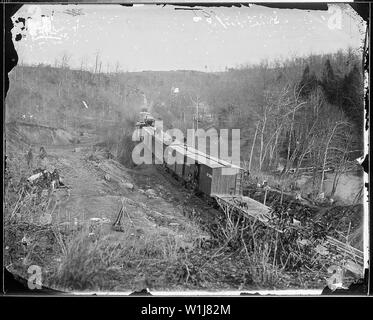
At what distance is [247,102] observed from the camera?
331cm

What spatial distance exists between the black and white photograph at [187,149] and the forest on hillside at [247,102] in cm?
1

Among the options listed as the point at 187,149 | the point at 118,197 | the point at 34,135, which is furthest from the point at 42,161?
the point at 187,149

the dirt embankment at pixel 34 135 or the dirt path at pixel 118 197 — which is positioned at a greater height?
the dirt embankment at pixel 34 135

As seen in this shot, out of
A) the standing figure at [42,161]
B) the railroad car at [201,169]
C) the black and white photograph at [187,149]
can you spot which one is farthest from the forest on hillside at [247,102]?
the standing figure at [42,161]

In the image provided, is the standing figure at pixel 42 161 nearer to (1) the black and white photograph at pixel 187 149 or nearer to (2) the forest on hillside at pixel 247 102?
(1) the black and white photograph at pixel 187 149

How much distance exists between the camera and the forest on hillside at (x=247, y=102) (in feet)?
10.6

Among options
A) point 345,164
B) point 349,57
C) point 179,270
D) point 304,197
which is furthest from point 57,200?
point 349,57

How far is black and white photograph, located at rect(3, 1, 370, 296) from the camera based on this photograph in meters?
3.22

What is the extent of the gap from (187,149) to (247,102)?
0.59 meters

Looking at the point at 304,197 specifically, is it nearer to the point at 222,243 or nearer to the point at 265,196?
the point at 265,196

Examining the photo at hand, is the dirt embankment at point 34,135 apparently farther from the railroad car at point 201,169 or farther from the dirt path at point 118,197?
the railroad car at point 201,169

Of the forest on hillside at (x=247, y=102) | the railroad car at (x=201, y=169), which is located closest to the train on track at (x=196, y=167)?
the railroad car at (x=201, y=169)

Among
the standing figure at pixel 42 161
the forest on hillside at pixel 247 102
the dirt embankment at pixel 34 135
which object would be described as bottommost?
the standing figure at pixel 42 161

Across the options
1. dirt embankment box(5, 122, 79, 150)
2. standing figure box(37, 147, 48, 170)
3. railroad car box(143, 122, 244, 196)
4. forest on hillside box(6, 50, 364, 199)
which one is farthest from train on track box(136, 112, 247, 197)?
standing figure box(37, 147, 48, 170)
